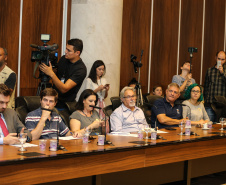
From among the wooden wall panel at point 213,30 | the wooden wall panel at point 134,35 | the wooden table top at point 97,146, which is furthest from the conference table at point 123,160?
the wooden wall panel at point 213,30

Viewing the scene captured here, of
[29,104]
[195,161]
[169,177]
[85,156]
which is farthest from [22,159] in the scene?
[195,161]

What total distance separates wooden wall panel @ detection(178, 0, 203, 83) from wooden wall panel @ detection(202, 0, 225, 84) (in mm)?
268

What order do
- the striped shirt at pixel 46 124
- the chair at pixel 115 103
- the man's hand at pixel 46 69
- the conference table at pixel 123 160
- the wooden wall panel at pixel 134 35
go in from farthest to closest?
the wooden wall panel at pixel 134 35
the chair at pixel 115 103
the man's hand at pixel 46 69
the striped shirt at pixel 46 124
the conference table at pixel 123 160

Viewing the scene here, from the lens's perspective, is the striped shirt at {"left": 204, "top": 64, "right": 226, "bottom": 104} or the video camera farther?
the striped shirt at {"left": 204, "top": 64, "right": 226, "bottom": 104}

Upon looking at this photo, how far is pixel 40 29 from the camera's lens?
19.6 ft

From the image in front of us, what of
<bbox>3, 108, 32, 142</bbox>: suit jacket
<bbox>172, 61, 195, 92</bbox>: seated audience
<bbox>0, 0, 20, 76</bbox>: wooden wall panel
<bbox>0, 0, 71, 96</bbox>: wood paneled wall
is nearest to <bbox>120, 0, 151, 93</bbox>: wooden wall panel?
<bbox>172, 61, 195, 92</bbox>: seated audience

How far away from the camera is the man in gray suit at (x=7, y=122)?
3.13 meters

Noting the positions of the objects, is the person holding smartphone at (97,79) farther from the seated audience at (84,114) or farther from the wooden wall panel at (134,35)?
the wooden wall panel at (134,35)

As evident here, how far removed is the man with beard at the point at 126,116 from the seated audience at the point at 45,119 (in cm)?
79

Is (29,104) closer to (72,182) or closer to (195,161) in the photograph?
(72,182)

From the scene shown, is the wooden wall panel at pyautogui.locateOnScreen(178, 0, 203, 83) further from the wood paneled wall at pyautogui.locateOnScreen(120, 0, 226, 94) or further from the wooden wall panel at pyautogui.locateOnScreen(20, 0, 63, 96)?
the wooden wall panel at pyautogui.locateOnScreen(20, 0, 63, 96)

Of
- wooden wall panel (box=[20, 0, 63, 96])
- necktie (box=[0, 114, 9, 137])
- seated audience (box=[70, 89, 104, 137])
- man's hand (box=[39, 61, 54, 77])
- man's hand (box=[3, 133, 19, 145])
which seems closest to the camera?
man's hand (box=[3, 133, 19, 145])

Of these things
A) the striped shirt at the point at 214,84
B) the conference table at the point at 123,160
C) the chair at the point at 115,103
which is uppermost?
the striped shirt at the point at 214,84

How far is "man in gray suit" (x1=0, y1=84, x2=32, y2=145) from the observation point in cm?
313
